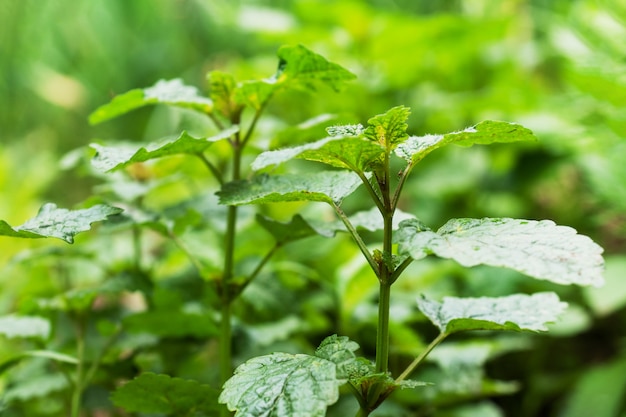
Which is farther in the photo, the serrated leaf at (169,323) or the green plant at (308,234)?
the serrated leaf at (169,323)

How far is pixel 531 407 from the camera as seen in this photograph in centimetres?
113

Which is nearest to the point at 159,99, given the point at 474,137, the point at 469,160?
the point at 474,137

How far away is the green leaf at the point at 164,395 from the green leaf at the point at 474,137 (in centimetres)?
30

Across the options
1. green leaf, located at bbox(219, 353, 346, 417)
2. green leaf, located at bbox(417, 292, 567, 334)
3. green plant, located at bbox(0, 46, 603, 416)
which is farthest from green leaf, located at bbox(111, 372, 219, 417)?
green leaf, located at bbox(417, 292, 567, 334)

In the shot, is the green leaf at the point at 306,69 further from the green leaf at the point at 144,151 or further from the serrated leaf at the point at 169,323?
the serrated leaf at the point at 169,323

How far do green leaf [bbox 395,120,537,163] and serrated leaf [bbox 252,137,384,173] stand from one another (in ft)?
0.10

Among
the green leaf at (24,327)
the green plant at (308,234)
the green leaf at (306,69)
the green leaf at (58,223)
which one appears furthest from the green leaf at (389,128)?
the green leaf at (24,327)

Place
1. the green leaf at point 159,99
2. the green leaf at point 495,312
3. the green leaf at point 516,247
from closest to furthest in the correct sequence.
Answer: the green leaf at point 516,247 < the green leaf at point 495,312 < the green leaf at point 159,99

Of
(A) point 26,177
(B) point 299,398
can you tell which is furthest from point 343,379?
(A) point 26,177

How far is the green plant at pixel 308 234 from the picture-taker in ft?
1.43

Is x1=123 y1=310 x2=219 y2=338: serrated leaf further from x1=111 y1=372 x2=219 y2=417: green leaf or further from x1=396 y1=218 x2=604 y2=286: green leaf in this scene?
x1=396 y1=218 x2=604 y2=286: green leaf

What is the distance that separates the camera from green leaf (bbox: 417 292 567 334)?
505mm

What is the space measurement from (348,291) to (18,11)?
80.1 inches

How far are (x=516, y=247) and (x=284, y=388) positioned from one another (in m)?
0.20
